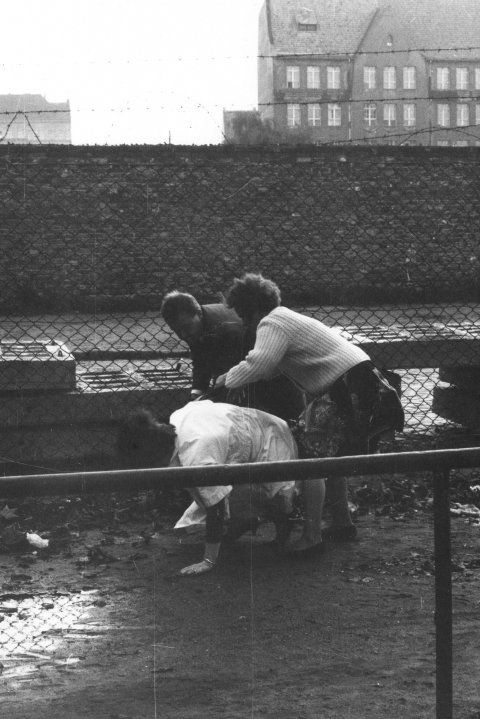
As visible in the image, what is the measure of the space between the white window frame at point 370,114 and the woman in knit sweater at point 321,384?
6247 cm

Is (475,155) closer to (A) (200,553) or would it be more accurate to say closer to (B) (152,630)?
(A) (200,553)

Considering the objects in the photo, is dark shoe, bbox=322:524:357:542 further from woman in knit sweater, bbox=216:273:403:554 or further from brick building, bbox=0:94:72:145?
brick building, bbox=0:94:72:145

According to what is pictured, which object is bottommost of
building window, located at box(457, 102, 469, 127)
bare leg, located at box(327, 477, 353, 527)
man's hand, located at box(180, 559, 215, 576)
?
man's hand, located at box(180, 559, 215, 576)

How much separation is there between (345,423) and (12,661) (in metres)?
2.21

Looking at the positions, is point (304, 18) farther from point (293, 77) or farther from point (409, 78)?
point (409, 78)

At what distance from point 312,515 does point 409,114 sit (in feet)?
209

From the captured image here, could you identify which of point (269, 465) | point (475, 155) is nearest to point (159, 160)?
point (475, 155)

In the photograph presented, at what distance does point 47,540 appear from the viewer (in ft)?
19.3

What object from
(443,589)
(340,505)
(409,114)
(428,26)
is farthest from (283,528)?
(409,114)

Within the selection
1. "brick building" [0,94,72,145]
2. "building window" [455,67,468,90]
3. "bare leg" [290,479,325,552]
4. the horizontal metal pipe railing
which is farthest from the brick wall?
"brick building" [0,94,72,145]

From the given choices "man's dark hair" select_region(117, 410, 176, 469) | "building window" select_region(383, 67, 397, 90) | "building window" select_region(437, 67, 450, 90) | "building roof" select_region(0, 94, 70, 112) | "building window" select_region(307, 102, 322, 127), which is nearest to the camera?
"man's dark hair" select_region(117, 410, 176, 469)

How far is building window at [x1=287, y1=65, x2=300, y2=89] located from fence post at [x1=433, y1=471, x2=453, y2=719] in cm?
6514

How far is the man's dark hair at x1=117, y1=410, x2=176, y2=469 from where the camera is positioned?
5.18 metres

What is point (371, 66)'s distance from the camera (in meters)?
65.4
